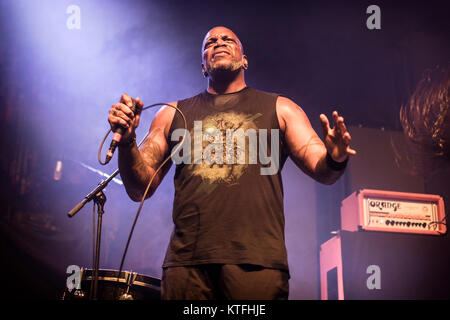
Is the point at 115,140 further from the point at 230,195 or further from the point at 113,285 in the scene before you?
the point at 113,285

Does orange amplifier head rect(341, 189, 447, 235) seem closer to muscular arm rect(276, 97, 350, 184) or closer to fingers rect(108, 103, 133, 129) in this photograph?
muscular arm rect(276, 97, 350, 184)

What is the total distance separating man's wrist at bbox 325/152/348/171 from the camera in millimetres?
1796

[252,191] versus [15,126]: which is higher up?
[15,126]

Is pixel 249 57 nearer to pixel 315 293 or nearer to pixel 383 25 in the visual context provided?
pixel 383 25

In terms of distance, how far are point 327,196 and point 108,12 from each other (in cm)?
289

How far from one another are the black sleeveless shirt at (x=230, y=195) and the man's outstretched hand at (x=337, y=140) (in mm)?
333

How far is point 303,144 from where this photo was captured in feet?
6.81

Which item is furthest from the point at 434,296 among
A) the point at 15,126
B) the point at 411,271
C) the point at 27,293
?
the point at 15,126

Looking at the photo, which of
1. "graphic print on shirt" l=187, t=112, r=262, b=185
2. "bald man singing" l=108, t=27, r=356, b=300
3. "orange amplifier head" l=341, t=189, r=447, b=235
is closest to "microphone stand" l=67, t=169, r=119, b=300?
"bald man singing" l=108, t=27, r=356, b=300

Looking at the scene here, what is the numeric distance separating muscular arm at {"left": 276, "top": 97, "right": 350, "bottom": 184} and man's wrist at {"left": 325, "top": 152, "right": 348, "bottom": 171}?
0.04ft

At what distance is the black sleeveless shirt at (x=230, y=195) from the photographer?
1.82m

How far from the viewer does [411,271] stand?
12.3ft

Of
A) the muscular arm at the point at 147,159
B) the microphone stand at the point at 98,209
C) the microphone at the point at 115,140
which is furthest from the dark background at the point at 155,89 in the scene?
the microphone at the point at 115,140

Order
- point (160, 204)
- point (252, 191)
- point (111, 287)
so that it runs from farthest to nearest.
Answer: point (160, 204)
point (111, 287)
point (252, 191)
